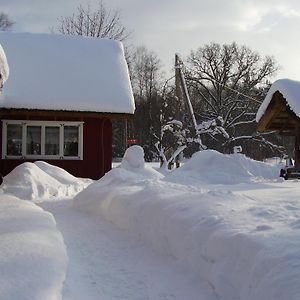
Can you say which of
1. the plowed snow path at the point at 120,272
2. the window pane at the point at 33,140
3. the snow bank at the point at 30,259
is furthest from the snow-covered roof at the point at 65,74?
the snow bank at the point at 30,259

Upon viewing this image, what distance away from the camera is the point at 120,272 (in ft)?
18.3

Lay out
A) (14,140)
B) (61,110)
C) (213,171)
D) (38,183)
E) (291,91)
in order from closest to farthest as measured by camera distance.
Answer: (38,183)
(291,91)
(213,171)
(61,110)
(14,140)

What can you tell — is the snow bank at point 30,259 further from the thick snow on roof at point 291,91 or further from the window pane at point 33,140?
the window pane at point 33,140

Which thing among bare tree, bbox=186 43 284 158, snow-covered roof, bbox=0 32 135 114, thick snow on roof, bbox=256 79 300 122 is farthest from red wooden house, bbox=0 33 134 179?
bare tree, bbox=186 43 284 158

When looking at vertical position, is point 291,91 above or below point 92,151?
above

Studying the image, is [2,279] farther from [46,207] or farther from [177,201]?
[46,207]

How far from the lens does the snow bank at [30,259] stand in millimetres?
3710

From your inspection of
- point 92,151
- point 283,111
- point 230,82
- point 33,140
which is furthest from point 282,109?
point 230,82

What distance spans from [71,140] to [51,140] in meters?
0.72

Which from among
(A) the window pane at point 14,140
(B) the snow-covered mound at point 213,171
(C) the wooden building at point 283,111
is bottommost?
(B) the snow-covered mound at point 213,171

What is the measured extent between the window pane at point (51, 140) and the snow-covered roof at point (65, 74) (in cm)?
128

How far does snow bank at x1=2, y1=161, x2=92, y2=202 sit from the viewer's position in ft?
40.7

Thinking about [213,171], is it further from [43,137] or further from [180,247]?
[180,247]

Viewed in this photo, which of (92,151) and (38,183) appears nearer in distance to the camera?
(38,183)
